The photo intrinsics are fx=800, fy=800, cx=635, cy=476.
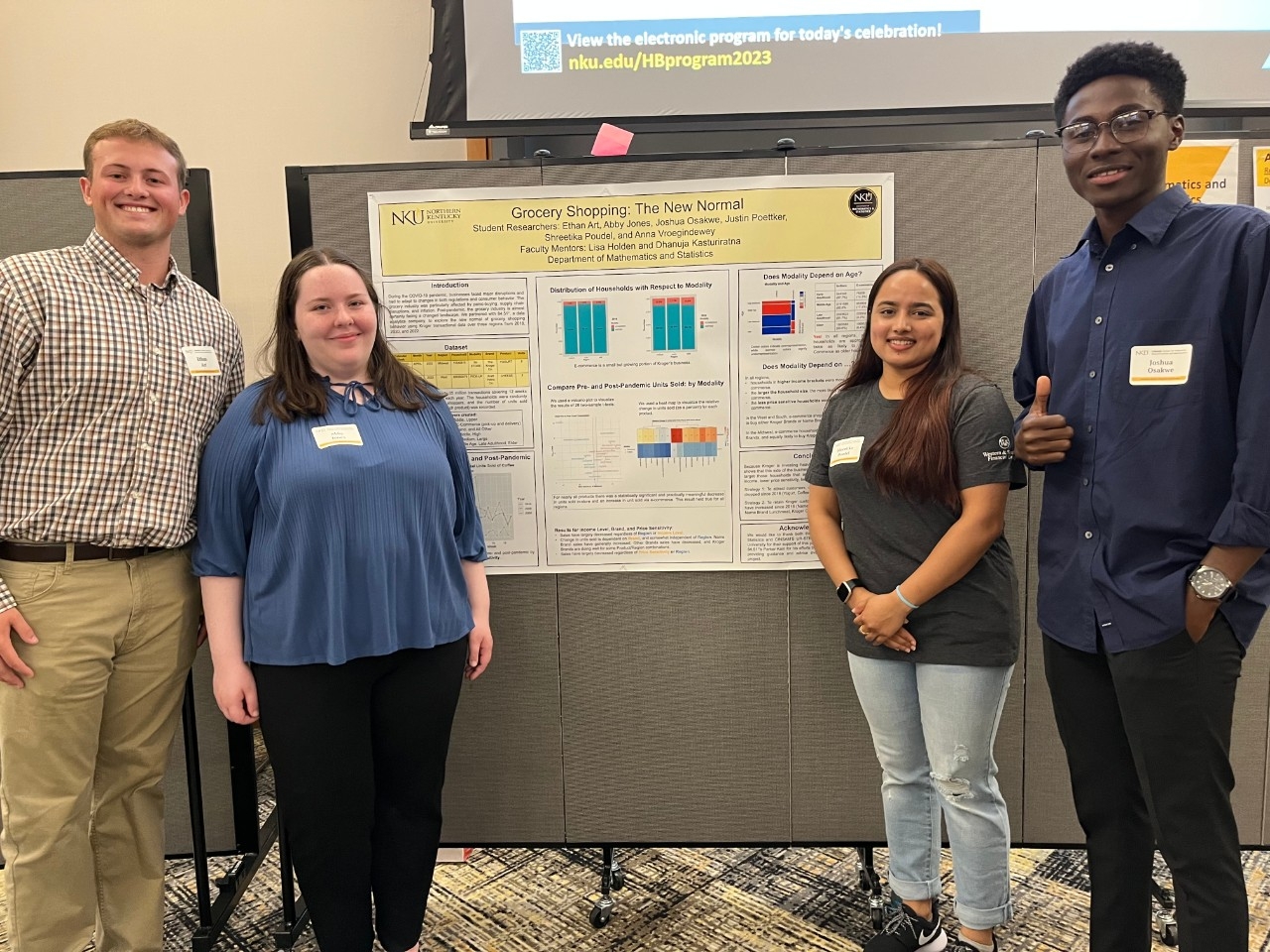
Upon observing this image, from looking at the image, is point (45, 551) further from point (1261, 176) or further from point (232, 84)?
point (1261, 176)

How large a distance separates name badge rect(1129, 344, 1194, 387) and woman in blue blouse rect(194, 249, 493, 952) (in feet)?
4.24

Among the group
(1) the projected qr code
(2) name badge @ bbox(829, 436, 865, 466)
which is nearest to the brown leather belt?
(2) name badge @ bbox(829, 436, 865, 466)

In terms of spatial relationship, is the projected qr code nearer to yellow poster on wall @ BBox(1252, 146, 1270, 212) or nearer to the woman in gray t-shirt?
the woman in gray t-shirt

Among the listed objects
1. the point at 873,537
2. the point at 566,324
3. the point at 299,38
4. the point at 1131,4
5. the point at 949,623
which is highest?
the point at 299,38

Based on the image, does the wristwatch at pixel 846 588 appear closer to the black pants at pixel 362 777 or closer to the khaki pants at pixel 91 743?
the black pants at pixel 362 777

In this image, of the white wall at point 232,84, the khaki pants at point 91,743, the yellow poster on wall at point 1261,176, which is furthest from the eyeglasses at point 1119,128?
the white wall at point 232,84

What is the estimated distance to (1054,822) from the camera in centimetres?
213

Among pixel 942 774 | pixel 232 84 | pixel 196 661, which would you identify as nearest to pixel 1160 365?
pixel 942 774

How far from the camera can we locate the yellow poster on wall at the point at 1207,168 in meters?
1.92

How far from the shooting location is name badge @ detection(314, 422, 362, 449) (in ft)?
5.10

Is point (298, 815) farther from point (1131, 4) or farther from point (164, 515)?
point (1131, 4)

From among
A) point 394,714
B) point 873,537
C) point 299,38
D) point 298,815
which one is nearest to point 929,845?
point 873,537

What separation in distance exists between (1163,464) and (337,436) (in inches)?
58.1

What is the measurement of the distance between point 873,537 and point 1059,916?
46.0 inches
